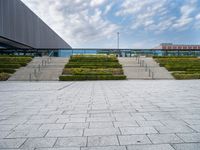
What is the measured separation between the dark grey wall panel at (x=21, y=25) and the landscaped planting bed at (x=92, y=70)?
42.3 ft

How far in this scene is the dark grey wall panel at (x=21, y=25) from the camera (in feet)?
112

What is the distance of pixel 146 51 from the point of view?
1610 inches

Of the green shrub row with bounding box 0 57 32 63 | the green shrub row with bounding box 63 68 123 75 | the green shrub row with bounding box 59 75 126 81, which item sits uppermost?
the green shrub row with bounding box 0 57 32 63

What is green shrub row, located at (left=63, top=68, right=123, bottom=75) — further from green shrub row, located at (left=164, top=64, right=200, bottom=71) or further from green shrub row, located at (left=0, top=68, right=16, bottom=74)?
green shrub row, located at (left=164, top=64, right=200, bottom=71)

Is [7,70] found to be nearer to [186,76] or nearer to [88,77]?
[88,77]

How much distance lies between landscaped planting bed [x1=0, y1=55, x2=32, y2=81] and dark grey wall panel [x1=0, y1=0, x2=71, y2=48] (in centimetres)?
497

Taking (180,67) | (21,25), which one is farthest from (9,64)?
(180,67)

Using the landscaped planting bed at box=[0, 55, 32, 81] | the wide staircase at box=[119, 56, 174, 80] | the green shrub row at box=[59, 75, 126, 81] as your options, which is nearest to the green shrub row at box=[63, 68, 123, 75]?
the wide staircase at box=[119, 56, 174, 80]

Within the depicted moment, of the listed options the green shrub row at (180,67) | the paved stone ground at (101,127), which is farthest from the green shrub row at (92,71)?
the paved stone ground at (101,127)

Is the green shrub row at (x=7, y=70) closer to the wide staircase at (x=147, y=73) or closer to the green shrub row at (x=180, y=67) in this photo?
the wide staircase at (x=147, y=73)

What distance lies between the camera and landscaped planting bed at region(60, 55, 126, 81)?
71.7 feet

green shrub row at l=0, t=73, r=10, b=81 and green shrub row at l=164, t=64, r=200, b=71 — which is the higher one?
green shrub row at l=164, t=64, r=200, b=71

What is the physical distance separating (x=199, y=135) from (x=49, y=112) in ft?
13.4

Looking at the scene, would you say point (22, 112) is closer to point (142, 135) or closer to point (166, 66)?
point (142, 135)
